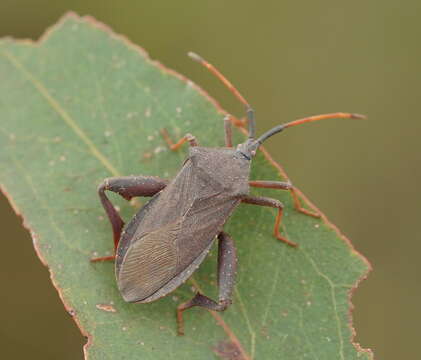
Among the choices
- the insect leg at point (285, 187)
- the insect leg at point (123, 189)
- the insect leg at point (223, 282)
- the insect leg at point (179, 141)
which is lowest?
the insect leg at point (223, 282)

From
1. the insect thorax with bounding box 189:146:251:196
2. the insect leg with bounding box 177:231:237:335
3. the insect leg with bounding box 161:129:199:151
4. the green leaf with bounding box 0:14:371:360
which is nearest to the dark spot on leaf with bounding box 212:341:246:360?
the green leaf with bounding box 0:14:371:360

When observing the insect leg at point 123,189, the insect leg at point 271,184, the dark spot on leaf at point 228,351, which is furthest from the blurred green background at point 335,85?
the dark spot on leaf at point 228,351

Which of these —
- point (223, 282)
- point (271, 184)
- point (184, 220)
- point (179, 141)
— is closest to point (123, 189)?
point (184, 220)

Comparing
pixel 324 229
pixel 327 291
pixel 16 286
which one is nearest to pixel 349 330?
pixel 327 291

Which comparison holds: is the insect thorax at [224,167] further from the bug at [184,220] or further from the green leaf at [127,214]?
the green leaf at [127,214]

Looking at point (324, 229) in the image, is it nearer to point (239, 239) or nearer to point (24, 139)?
point (239, 239)

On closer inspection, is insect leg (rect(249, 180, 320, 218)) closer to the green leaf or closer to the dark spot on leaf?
the green leaf
